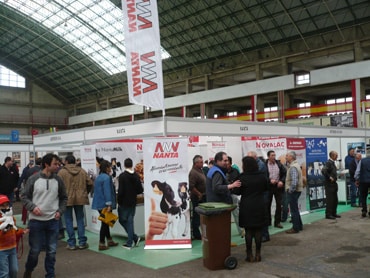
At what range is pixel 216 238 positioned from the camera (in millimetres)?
5059

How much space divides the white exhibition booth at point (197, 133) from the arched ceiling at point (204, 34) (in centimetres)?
1088

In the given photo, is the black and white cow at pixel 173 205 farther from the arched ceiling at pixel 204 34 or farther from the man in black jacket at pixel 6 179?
the arched ceiling at pixel 204 34

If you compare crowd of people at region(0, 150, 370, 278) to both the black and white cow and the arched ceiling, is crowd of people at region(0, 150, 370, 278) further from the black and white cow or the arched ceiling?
the arched ceiling

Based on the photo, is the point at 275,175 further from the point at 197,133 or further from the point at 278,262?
the point at 278,262

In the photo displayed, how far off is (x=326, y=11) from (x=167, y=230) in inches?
772

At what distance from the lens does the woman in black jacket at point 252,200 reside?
5.23 metres

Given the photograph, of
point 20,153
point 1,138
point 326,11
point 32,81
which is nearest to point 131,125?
point 20,153

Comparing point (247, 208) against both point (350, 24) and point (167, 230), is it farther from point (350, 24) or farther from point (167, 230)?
point (350, 24)

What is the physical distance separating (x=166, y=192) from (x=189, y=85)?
83.2 feet

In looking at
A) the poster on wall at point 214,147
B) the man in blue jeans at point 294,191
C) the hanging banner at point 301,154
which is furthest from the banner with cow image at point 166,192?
the poster on wall at point 214,147

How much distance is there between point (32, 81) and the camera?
43.0 m

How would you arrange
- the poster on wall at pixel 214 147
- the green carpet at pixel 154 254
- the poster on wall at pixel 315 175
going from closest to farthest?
the green carpet at pixel 154 254 < the poster on wall at pixel 315 175 < the poster on wall at pixel 214 147

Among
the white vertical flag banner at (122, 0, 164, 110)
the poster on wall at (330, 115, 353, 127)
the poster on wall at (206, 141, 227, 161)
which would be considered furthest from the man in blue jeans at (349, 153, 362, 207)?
the poster on wall at (330, 115, 353, 127)

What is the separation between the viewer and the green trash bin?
505 centimetres
